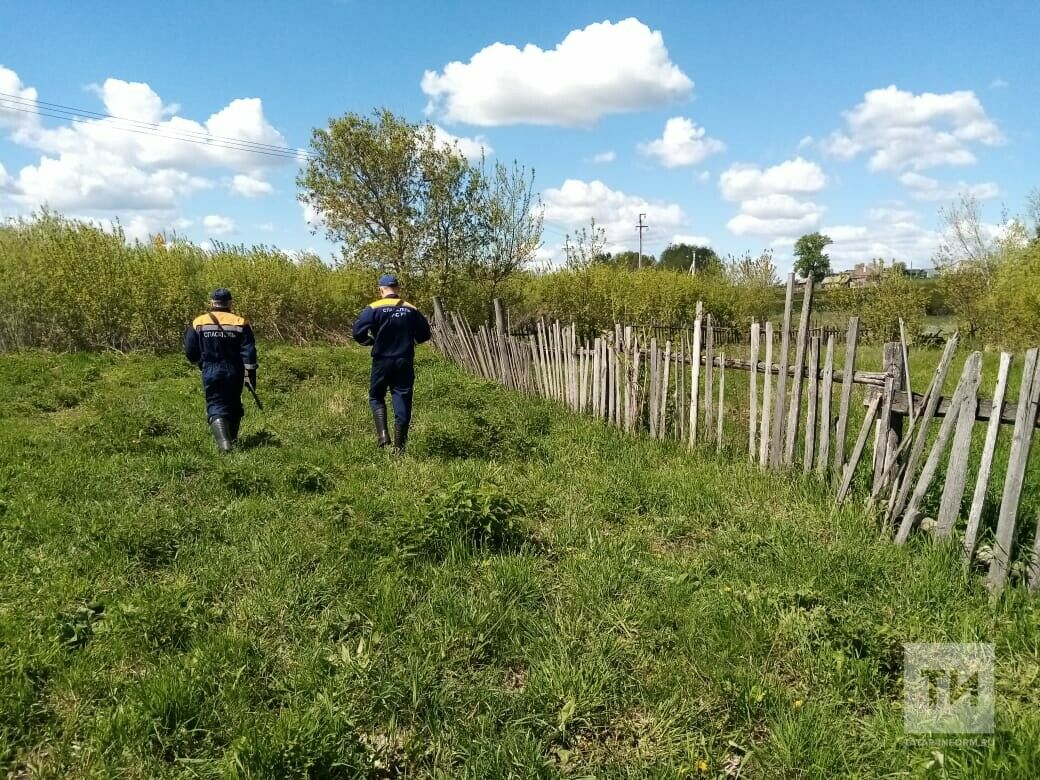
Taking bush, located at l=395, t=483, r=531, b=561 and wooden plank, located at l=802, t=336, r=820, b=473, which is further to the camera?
wooden plank, located at l=802, t=336, r=820, b=473

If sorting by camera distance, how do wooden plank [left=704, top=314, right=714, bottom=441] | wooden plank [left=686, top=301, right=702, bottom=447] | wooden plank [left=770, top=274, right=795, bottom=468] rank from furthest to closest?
1. wooden plank [left=686, top=301, right=702, bottom=447]
2. wooden plank [left=704, top=314, right=714, bottom=441]
3. wooden plank [left=770, top=274, right=795, bottom=468]

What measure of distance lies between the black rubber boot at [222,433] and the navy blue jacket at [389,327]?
1.65m

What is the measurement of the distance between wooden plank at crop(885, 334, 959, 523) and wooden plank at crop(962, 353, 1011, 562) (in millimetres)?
254

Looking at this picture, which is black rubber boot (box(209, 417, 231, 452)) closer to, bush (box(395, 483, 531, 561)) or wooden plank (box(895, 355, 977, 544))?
bush (box(395, 483, 531, 561))

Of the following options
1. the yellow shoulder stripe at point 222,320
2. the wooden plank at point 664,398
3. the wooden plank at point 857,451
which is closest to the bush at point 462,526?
the wooden plank at point 857,451

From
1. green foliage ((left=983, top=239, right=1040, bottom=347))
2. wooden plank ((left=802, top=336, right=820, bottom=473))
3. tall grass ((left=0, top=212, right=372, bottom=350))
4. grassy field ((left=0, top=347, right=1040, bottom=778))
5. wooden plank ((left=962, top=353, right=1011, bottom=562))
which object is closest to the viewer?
grassy field ((left=0, top=347, right=1040, bottom=778))

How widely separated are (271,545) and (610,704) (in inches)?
97.1

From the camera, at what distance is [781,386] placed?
5.11 m

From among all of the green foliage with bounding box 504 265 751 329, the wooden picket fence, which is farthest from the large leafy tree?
the wooden picket fence

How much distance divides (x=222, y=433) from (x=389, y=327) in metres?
2.05

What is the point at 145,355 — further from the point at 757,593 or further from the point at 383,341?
the point at 757,593

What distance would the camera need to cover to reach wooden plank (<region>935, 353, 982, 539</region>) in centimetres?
341

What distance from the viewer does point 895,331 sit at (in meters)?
25.3

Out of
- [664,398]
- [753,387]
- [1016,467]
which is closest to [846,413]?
[753,387]
